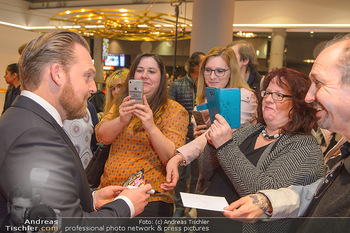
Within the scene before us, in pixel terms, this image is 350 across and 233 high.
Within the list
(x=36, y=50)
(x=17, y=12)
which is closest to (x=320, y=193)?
(x=36, y=50)

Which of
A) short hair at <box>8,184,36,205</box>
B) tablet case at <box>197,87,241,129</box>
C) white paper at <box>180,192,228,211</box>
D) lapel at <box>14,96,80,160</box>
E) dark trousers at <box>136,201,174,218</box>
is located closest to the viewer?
short hair at <box>8,184,36,205</box>

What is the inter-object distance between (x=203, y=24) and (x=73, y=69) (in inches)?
185

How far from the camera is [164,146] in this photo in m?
1.90

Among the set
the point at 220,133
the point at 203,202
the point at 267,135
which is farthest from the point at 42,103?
the point at 267,135

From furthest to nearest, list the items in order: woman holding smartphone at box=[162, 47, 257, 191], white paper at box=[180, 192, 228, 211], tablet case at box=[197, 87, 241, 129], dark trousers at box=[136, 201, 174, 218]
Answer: woman holding smartphone at box=[162, 47, 257, 191] → dark trousers at box=[136, 201, 174, 218] → tablet case at box=[197, 87, 241, 129] → white paper at box=[180, 192, 228, 211]

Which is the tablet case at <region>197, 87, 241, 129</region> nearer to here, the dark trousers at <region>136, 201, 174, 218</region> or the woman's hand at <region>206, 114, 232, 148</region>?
the woman's hand at <region>206, 114, 232, 148</region>

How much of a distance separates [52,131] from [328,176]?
1100mm

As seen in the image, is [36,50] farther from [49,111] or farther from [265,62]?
[265,62]

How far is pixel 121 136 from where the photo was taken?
204 cm

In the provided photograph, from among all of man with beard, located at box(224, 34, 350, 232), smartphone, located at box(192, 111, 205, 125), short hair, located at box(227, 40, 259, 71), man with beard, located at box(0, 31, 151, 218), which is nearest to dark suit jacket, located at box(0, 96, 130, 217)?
man with beard, located at box(0, 31, 151, 218)

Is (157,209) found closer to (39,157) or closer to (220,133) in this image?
(220,133)

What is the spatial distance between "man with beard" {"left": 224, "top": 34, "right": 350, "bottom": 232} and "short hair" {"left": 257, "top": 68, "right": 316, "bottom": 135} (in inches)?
10.5

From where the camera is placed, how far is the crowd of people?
996mm

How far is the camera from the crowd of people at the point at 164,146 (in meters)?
1.00
